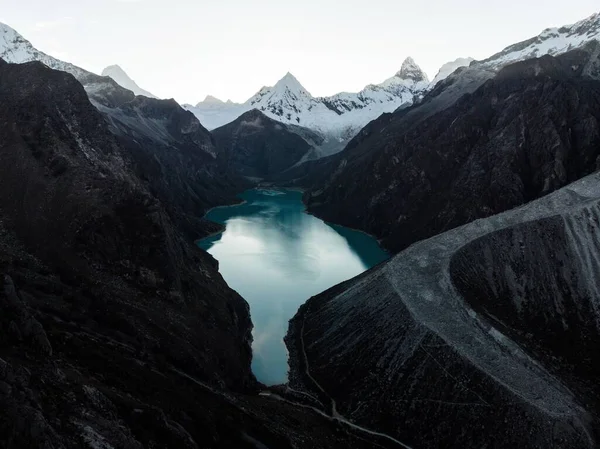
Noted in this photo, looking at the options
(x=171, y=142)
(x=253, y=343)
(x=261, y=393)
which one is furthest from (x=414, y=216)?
(x=171, y=142)

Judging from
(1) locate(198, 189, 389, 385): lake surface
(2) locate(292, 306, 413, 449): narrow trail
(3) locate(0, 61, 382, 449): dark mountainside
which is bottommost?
(2) locate(292, 306, 413, 449): narrow trail

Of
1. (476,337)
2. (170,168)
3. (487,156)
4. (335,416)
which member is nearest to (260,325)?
(335,416)

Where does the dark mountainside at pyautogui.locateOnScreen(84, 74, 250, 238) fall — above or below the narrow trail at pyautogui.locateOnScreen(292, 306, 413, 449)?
above

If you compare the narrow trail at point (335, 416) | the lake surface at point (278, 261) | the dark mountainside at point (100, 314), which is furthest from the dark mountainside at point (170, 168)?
the narrow trail at point (335, 416)

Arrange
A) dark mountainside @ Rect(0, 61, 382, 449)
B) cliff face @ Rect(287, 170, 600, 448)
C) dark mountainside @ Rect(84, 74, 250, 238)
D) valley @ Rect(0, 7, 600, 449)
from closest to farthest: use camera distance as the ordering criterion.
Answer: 1. dark mountainside @ Rect(0, 61, 382, 449)
2. valley @ Rect(0, 7, 600, 449)
3. cliff face @ Rect(287, 170, 600, 448)
4. dark mountainside @ Rect(84, 74, 250, 238)

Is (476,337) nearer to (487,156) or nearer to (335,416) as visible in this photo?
(335,416)

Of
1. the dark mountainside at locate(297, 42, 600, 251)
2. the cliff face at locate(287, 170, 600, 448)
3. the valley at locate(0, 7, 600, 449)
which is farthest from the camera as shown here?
the dark mountainside at locate(297, 42, 600, 251)

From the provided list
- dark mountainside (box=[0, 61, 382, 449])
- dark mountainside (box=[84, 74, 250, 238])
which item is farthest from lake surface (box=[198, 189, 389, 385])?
dark mountainside (box=[84, 74, 250, 238])

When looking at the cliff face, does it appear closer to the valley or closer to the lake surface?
the valley
